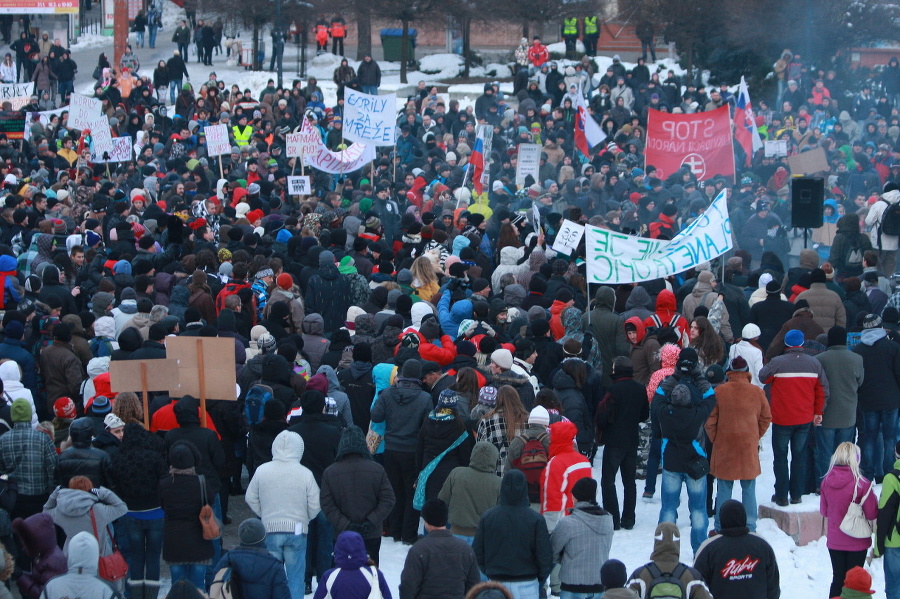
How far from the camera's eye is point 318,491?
848 centimetres

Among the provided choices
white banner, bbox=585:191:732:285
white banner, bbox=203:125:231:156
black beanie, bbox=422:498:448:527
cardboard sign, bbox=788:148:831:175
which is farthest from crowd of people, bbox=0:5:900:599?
cardboard sign, bbox=788:148:831:175

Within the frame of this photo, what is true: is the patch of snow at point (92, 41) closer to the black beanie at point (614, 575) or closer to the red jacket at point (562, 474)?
the red jacket at point (562, 474)

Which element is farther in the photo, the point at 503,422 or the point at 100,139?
the point at 100,139

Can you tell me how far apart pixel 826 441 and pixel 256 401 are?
4792 millimetres

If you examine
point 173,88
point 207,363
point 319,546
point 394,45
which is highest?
point 394,45

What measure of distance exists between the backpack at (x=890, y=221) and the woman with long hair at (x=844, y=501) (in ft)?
26.2

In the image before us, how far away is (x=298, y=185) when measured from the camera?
18.2 m

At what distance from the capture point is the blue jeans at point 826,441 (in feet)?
34.8

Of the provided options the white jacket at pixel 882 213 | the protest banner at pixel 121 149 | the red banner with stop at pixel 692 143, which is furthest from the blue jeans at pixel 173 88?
the white jacket at pixel 882 213

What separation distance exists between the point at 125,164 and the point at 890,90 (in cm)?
1744

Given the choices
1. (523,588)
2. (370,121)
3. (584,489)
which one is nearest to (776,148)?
(370,121)

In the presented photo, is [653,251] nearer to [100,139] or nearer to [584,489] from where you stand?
[584,489]

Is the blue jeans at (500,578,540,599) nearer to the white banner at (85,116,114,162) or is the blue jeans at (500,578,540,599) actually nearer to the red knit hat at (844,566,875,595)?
the red knit hat at (844,566,875,595)

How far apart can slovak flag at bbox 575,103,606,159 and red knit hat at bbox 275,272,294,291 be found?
1119 centimetres
